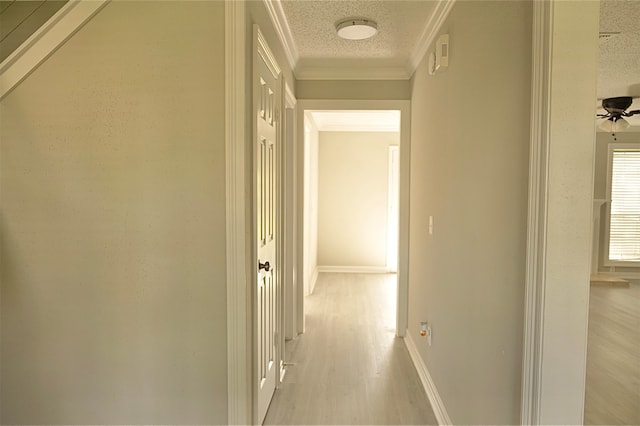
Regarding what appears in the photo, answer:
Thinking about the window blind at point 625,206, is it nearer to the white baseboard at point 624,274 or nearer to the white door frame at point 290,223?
the white baseboard at point 624,274

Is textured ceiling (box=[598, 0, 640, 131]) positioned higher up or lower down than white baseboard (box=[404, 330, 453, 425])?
higher up

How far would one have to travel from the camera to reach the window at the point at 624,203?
6336mm

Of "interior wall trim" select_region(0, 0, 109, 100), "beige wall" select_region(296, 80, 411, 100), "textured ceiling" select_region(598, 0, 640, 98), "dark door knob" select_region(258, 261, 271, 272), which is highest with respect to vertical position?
"textured ceiling" select_region(598, 0, 640, 98)

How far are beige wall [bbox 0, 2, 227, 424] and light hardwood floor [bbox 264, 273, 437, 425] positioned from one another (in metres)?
0.87

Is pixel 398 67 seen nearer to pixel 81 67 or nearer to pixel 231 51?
pixel 231 51

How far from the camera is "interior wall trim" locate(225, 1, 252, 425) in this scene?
1.69 m

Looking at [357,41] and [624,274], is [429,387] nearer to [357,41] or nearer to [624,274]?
[357,41]

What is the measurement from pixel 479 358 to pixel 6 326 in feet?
6.91

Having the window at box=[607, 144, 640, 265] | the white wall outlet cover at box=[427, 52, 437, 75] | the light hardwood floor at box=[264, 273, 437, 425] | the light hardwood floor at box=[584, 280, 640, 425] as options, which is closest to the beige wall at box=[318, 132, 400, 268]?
the light hardwood floor at box=[264, 273, 437, 425]

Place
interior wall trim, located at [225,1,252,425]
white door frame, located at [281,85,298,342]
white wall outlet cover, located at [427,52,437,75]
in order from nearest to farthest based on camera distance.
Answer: interior wall trim, located at [225,1,252,425] → white wall outlet cover, located at [427,52,437,75] → white door frame, located at [281,85,298,342]

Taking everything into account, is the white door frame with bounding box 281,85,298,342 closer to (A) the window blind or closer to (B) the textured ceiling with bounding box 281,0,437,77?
(B) the textured ceiling with bounding box 281,0,437,77

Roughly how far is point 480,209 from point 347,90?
226 cm

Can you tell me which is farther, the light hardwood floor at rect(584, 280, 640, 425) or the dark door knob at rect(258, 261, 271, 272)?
the light hardwood floor at rect(584, 280, 640, 425)

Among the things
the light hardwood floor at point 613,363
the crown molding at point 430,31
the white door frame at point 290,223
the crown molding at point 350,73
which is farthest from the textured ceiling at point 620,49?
the light hardwood floor at point 613,363
